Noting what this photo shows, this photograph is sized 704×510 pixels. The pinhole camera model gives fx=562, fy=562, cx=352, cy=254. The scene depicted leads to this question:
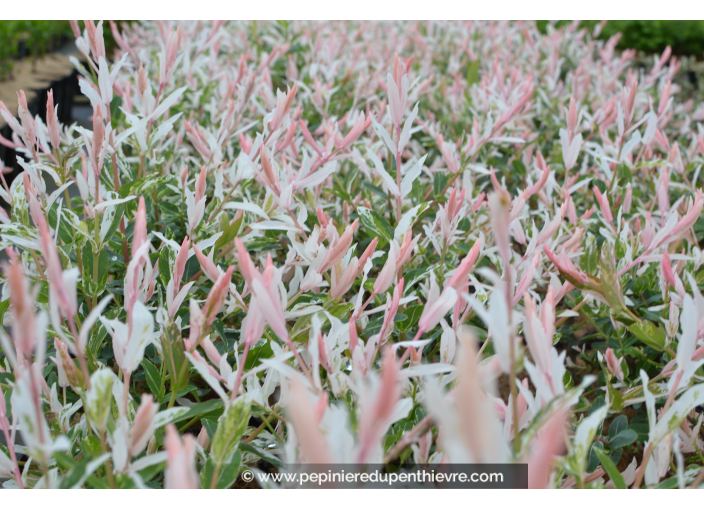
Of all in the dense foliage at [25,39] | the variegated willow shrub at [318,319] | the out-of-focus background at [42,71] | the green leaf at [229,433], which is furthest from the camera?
the dense foliage at [25,39]

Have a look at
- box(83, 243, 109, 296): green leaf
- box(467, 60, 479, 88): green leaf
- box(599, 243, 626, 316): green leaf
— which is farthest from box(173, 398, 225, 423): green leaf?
box(467, 60, 479, 88): green leaf

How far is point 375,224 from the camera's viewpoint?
1110 mm

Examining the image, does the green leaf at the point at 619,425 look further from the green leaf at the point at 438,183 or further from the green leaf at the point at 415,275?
the green leaf at the point at 438,183

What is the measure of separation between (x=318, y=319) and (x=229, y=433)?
181mm

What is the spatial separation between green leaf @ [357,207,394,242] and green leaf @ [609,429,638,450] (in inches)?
20.7

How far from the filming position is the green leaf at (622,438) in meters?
0.91

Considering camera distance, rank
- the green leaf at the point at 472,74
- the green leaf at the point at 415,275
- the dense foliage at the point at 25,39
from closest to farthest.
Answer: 1. the green leaf at the point at 415,275
2. the green leaf at the point at 472,74
3. the dense foliage at the point at 25,39

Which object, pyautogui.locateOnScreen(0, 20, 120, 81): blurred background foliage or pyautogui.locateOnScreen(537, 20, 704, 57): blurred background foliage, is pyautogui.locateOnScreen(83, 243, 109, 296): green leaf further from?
pyautogui.locateOnScreen(537, 20, 704, 57): blurred background foliage

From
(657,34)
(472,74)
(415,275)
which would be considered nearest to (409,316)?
(415,275)

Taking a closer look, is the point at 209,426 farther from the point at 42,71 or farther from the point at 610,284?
the point at 42,71

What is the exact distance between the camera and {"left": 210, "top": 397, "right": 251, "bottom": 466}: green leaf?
679 millimetres

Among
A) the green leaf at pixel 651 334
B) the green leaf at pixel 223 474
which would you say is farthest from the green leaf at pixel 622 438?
the green leaf at pixel 223 474

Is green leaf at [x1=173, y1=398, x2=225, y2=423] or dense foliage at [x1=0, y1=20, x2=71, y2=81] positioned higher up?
dense foliage at [x1=0, y1=20, x2=71, y2=81]

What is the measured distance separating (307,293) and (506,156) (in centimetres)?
157
